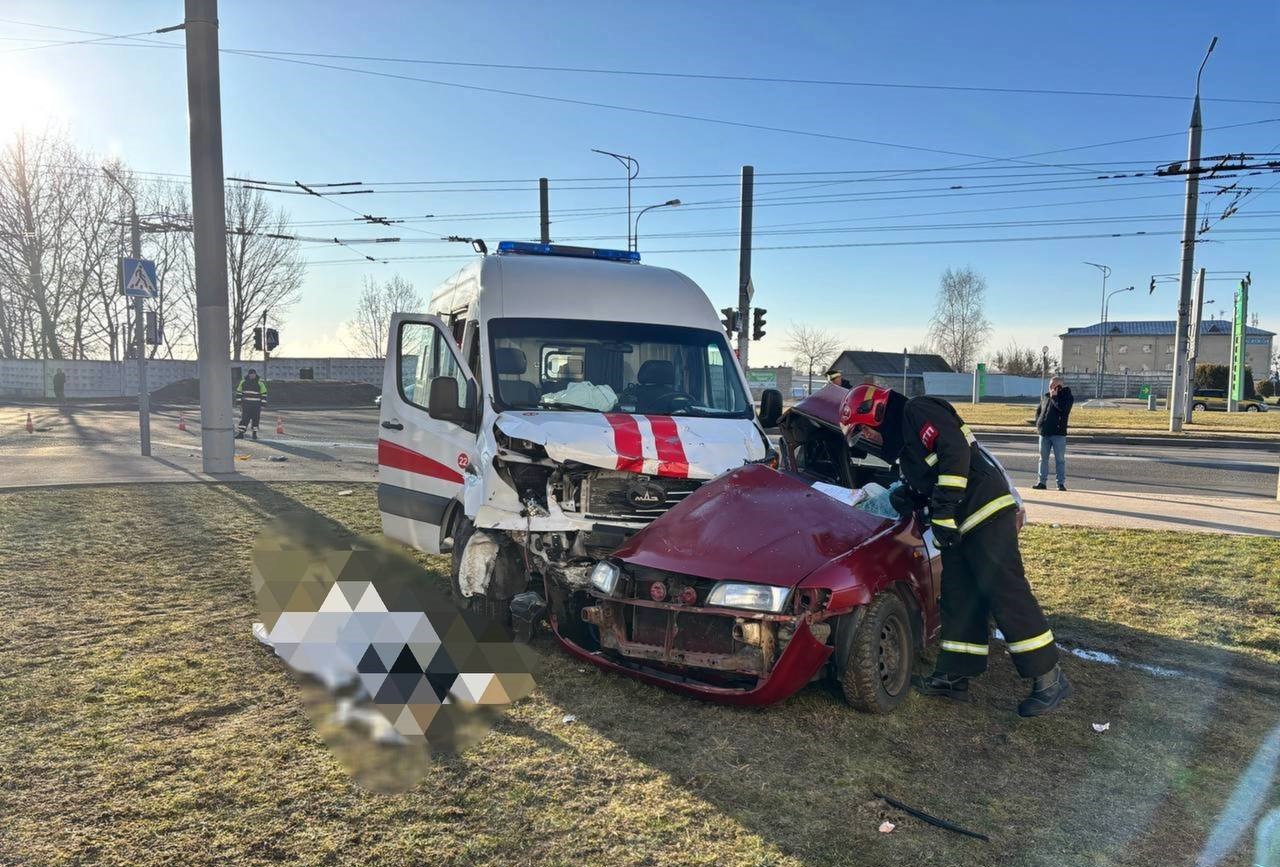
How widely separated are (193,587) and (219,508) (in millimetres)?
3860

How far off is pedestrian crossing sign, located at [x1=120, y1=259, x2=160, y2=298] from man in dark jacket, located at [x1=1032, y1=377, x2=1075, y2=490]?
14152 mm

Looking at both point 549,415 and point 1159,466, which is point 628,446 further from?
point 1159,466

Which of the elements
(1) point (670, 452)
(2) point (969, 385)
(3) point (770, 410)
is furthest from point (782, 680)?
(2) point (969, 385)

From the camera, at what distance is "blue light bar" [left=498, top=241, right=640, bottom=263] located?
7.57 metres

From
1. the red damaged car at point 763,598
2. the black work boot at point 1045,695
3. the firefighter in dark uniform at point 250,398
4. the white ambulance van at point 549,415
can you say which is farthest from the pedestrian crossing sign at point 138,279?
the black work boot at point 1045,695

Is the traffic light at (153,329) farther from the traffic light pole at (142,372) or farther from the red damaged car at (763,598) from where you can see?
the red damaged car at (763,598)

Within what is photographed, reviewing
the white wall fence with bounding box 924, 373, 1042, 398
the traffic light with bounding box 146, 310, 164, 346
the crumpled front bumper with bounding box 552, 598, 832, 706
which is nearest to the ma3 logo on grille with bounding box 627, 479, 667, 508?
the crumpled front bumper with bounding box 552, 598, 832, 706

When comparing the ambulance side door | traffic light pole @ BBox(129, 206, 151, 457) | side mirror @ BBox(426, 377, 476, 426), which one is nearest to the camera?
side mirror @ BBox(426, 377, 476, 426)

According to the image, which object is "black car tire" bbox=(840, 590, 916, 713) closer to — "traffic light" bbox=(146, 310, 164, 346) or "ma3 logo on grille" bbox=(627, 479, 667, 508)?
"ma3 logo on grille" bbox=(627, 479, 667, 508)

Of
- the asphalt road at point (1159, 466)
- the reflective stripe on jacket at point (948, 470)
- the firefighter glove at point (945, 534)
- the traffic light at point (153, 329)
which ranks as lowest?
the asphalt road at point (1159, 466)

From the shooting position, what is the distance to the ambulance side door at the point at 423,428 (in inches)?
240

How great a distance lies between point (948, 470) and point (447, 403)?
130 inches

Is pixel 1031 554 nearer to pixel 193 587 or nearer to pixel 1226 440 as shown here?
pixel 193 587

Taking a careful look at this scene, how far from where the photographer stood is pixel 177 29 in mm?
12219
